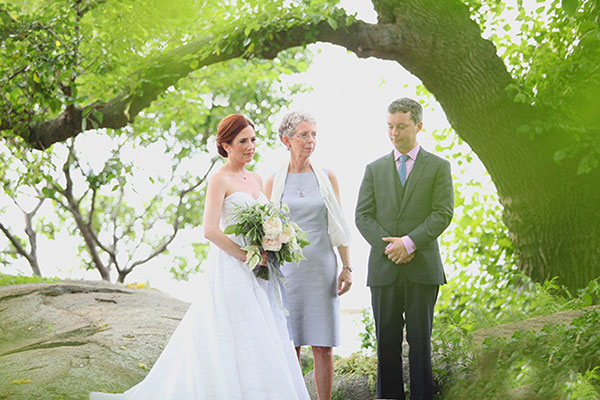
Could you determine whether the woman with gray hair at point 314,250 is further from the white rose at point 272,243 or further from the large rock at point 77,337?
the large rock at point 77,337

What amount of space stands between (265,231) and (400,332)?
4.23 feet

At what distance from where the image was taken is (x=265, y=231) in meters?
3.93

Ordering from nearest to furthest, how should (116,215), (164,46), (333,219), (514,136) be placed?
(333,219) < (514,136) < (164,46) < (116,215)

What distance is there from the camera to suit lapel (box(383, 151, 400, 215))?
4320mm

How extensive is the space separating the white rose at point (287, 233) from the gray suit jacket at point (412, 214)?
0.64 meters

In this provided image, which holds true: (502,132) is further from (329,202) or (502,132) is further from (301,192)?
(301,192)

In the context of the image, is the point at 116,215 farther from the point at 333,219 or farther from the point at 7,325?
the point at 333,219

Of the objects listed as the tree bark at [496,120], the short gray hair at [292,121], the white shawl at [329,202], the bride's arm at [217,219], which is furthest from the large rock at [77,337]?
the tree bark at [496,120]

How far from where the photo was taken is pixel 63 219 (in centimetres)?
1430

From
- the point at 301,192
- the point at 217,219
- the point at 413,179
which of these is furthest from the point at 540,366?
the point at 217,219

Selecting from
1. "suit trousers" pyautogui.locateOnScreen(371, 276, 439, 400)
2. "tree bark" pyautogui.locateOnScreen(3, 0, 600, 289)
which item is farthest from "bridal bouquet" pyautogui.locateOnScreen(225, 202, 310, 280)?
"tree bark" pyautogui.locateOnScreen(3, 0, 600, 289)

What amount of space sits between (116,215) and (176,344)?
1023cm

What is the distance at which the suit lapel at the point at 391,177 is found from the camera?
14.2 ft

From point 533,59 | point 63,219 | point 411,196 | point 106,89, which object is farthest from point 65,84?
point 63,219
